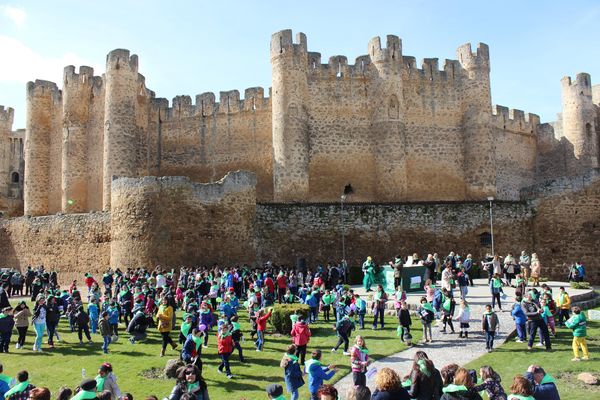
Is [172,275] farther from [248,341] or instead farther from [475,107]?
[475,107]

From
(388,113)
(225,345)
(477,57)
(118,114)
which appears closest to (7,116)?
(118,114)

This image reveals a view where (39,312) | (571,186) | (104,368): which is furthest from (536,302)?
(571,186)

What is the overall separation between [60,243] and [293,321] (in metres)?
23.3

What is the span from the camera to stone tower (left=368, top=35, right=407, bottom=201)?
1414 inches

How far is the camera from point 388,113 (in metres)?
36.4

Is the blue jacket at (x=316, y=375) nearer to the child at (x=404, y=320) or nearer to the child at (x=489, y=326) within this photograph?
the child at (x=404, y=320)

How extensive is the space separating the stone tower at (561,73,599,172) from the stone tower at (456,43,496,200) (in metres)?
11.3

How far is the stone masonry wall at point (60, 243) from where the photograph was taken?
106 feet

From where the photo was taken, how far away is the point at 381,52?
119ft

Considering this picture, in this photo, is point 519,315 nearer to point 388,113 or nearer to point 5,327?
point 5,327

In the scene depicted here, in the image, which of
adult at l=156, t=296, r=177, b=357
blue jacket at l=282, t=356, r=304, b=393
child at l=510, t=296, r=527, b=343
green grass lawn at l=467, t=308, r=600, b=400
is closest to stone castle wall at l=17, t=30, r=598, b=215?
adult at l=156, t=296, r=177, b=357

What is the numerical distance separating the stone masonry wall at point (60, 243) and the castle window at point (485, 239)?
20312 mm

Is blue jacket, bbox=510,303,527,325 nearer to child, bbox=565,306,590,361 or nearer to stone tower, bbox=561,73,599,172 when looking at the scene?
child, bbox=565,306,590,361

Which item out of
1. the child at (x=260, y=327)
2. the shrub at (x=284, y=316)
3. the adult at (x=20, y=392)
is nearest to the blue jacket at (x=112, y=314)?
the child at (x=260, y=327)
